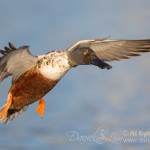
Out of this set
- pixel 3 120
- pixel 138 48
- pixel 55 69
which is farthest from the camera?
pixel 3 120

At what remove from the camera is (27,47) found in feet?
33.1

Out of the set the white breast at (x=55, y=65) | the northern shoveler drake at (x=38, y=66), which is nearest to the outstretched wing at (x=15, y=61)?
the northern shoveler drake at (x=38, y=66)

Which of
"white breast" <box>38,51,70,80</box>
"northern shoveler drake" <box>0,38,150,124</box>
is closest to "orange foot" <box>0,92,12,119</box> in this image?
"northern shoveler drake" <box>0,38,150,124</box>

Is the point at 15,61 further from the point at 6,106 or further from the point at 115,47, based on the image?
the point at 115,47

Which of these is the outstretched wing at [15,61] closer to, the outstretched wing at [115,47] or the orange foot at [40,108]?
the outstretched wing at [115,47]

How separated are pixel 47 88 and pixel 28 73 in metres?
0.66

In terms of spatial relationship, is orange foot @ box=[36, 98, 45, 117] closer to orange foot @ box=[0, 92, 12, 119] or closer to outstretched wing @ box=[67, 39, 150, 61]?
orange foot @ box=[0, 92, 12, 119]

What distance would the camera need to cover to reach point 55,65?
10.1 m

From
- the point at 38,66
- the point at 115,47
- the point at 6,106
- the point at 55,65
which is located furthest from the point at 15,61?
the point at 115,47

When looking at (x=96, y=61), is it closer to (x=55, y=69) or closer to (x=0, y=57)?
(x=55, y=69)

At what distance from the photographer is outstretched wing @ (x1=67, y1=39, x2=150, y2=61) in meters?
10.9

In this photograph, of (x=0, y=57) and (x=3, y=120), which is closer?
(x=0, y=57)

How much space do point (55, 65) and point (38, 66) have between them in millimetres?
497

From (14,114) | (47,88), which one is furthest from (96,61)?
(14,114)
